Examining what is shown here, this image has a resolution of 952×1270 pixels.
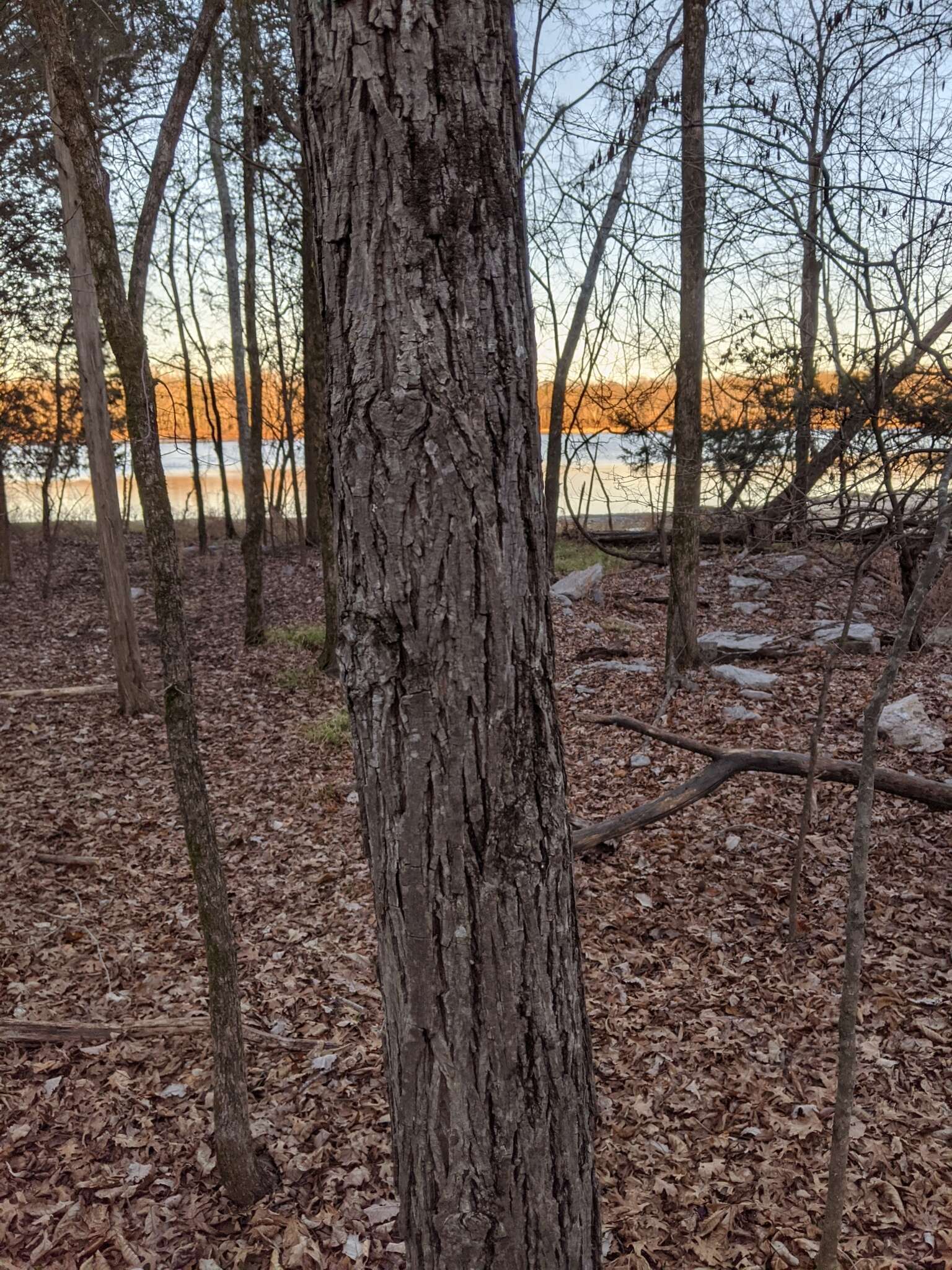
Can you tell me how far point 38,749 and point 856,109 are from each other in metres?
7.74

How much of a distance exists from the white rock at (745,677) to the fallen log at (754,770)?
2.71m

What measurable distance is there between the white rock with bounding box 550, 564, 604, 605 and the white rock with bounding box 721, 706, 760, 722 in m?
4.93

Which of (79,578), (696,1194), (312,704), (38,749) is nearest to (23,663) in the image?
(38,749)

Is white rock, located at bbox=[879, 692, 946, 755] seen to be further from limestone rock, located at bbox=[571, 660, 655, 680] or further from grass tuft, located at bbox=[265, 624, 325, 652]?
grass tuft, located at bbox=[265, 624, 325, 652]

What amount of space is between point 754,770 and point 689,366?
3766mm

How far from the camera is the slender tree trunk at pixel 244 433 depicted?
1011cm

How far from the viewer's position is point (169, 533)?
2562 millimetres

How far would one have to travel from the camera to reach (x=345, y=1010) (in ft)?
12.8

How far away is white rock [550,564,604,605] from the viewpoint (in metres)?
11.6

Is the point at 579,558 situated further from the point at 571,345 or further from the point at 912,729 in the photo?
the point at 912,729

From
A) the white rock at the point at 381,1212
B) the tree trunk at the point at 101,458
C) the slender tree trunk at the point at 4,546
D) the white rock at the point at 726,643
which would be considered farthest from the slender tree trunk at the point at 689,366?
the slender tree trunk at the point at 4,546

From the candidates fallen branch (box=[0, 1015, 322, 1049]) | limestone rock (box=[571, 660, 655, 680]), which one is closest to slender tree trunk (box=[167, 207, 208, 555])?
limestone rock (box=[571, 660, 655, 680])

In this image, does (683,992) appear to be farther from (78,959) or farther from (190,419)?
(190,419)

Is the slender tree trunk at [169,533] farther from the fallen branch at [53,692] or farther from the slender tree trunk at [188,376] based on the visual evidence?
the slender tree trunk at [188,376]
